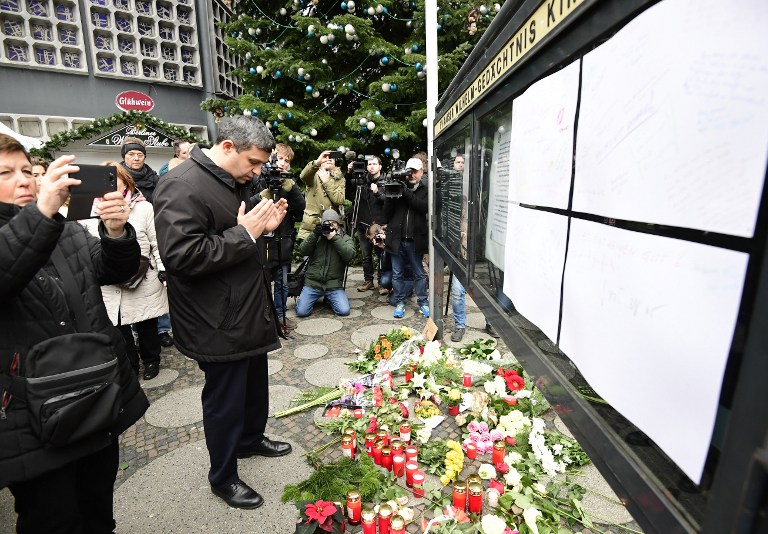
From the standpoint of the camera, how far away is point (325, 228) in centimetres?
493

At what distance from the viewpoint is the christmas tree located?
23.0ft

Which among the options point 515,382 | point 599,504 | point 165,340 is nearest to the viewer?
point 599,504

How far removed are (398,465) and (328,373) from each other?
5.29 ft

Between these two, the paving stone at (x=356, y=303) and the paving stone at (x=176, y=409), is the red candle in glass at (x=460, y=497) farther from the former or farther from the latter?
the paving stone at (x=356, y=303)

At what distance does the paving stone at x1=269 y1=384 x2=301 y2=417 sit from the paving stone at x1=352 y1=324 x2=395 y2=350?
102cm

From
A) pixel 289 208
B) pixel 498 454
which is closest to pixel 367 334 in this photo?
pixel 289 208

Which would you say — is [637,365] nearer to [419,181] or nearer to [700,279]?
[700,279]

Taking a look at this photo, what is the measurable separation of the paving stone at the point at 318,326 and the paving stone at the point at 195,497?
6.95ft

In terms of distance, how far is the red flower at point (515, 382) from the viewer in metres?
2.92

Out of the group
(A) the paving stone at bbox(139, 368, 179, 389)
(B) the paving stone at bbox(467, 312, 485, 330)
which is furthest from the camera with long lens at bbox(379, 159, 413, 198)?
(A) the paving stone at bbox(139, 368, 179, 389)

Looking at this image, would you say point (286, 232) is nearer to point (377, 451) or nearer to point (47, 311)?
point (377, 451)

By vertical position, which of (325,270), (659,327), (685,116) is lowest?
(325,270)

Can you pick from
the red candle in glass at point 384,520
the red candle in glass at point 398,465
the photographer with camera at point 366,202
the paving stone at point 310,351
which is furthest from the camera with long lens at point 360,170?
the red candle in glass at point 384,520

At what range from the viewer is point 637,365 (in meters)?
0.83
